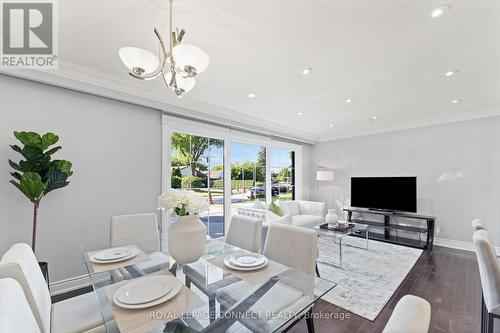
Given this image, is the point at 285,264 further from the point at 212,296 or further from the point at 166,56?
the point at 166,56

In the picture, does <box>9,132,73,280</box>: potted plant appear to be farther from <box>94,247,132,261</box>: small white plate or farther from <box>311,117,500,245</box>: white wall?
<box>311,117,500,245</box>: white wall

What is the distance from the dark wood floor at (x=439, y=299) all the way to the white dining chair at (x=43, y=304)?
1276 mm

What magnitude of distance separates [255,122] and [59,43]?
303 cm

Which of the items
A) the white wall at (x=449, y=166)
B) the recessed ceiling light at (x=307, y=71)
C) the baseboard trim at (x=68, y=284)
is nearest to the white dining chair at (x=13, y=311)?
the baseboard trim at (x=68, y=284)

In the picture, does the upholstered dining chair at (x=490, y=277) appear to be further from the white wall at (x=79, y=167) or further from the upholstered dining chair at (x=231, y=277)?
the white wall at (x=79, y=167)

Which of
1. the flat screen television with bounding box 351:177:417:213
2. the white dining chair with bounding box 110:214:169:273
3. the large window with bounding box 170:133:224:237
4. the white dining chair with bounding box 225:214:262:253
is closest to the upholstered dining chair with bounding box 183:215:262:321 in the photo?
the white dining chair with bounding box 225:214:262:253

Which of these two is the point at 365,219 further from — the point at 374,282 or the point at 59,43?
the point at 59,43

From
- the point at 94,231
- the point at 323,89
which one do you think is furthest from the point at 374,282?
the point at 94,231

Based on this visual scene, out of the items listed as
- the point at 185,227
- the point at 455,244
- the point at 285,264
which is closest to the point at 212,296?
the point at 185,227

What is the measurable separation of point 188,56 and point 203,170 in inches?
101

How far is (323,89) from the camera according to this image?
3.03m

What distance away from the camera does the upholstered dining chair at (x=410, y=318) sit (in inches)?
24.6

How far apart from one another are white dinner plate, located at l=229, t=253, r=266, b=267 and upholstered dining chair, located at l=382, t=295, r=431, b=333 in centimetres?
96

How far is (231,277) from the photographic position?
1470 mm
